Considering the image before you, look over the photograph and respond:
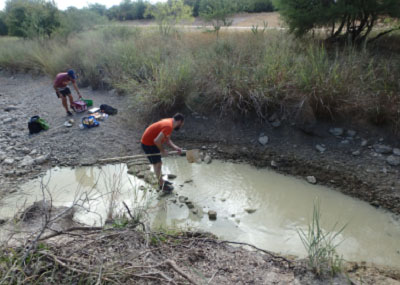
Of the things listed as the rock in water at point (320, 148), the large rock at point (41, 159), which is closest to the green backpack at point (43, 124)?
the large rock at point (41, 159)

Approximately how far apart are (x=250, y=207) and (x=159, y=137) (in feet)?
5.52

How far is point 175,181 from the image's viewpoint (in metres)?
4.82

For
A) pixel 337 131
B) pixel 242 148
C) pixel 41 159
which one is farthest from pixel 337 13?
pixel 41 159

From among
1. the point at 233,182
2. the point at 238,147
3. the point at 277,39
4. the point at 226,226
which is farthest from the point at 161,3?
the point at 226,226

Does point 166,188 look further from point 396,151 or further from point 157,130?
point 396,151

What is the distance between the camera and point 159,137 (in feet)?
13.4

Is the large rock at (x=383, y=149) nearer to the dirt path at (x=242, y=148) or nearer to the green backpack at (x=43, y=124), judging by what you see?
the dirt path at (x=242, y=148)

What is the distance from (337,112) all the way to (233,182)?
96.0 inches

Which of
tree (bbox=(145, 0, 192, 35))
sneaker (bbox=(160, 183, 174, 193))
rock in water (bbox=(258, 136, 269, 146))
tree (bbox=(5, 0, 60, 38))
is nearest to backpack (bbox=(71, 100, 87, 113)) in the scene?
sneaker (bbox=(160, 183, 174, 193))

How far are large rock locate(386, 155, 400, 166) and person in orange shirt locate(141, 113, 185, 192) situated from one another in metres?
3.36

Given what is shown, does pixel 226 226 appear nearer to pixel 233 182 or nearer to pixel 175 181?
pixel 233 182

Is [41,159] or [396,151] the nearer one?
[396,151]

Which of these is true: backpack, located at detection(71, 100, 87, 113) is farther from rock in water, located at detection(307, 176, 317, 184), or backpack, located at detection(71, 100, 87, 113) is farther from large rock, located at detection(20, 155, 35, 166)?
rock in water, located at detection(307, 176, 317, 184)

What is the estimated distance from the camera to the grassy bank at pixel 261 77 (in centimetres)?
514
